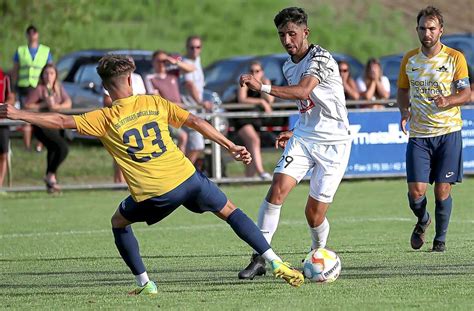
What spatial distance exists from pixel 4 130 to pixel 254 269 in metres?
9.46

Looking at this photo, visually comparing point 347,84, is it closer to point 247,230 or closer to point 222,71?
point 222,71

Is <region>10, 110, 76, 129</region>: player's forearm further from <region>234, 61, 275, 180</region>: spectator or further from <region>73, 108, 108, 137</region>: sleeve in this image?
<region>234, 61, 275, 180</region>: spectator

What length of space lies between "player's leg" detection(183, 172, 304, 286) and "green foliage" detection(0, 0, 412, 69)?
24036 millimetres

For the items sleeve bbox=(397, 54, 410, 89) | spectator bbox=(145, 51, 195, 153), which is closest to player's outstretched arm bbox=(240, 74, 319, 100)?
sleeve bbox=(397, 54, 410, 89)

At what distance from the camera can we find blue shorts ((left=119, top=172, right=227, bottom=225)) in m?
8.36

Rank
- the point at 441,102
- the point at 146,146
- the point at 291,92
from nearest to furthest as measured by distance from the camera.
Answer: the point at 146,146
the point at 291,92
the point at 441,102

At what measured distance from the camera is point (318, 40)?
36.7 m

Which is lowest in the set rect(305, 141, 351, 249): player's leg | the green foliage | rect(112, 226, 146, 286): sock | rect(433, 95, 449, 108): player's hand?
the green foliage

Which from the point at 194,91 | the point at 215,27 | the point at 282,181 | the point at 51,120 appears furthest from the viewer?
the point at 215,27

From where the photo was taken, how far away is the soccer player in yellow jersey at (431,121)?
10594 mm

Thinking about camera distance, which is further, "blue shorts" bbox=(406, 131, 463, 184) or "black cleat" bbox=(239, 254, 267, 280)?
"blue shorts" bbox=(406, 131, 463, 184)

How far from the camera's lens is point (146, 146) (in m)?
8.31

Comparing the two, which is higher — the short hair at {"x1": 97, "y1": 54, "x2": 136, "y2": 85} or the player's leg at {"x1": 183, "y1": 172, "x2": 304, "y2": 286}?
the short hair at {"x1": 97, "y1": 54, "x2": 136, "y2": 85}

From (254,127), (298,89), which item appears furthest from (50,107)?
(298,89)
